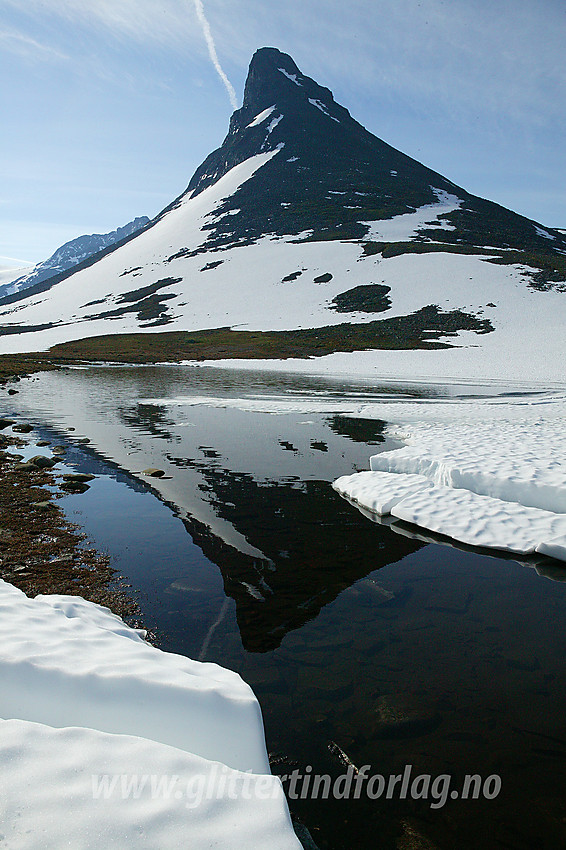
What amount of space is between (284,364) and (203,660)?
60326 millimetres

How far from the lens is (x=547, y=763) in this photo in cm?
499

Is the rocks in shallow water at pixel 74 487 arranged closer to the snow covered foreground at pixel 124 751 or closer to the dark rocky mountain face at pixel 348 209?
the snow covered foreground at pixel 124 751

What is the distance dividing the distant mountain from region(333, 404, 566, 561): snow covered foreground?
3918 centimetres

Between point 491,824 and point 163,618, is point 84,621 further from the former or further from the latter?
point 491,824

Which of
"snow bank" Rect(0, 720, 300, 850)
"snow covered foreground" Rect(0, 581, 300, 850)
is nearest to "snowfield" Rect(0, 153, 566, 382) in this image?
"snow covered foreground" Rect(0, 581, 300, 850)

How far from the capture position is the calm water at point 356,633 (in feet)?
15.1

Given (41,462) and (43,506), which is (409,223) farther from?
Result: (43,506)

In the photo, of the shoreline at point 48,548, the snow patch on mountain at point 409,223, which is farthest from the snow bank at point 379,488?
the snow patch on mountain at point 409,223

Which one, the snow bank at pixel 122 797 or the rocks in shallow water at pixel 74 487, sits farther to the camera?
the rocks in shallow water at pixel 74 487

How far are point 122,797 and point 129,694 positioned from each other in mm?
1451

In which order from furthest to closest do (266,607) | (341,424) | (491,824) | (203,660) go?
(341,424)
(266,607)
(203,660)
(491,824)

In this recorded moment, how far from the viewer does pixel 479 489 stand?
12.8 m

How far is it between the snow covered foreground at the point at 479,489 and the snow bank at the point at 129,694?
23.3 feet

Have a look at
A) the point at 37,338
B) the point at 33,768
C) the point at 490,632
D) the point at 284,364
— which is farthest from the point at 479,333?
the point at 37,338
